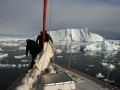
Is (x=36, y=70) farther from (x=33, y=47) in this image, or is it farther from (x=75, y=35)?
(x=75, y=35)

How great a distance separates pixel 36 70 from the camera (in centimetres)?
550

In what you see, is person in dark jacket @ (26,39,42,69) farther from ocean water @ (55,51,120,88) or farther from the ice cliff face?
the ice cliff face

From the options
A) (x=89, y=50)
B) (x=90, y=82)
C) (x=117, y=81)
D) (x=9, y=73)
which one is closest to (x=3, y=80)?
(x=9, y=73)

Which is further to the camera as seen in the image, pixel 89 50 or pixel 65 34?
pixel 65 34

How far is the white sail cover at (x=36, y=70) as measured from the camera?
5116 millimetres

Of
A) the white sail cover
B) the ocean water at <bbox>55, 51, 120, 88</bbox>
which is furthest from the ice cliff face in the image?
the white sail cover

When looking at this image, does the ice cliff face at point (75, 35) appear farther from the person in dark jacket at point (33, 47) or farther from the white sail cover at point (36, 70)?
the white sail cover at point (36, 70)

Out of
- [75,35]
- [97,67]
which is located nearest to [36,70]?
[97,67]

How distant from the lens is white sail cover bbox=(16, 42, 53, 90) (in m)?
5.12

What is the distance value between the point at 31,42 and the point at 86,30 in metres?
100

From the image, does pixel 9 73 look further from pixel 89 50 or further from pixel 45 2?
pixel 89 50

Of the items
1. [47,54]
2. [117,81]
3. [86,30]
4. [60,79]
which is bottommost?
[117,81]

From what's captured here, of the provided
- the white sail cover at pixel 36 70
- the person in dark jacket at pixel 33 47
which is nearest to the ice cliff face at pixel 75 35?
the person in dark jacket at pixel 33 47

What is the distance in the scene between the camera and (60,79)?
5.48 meters
